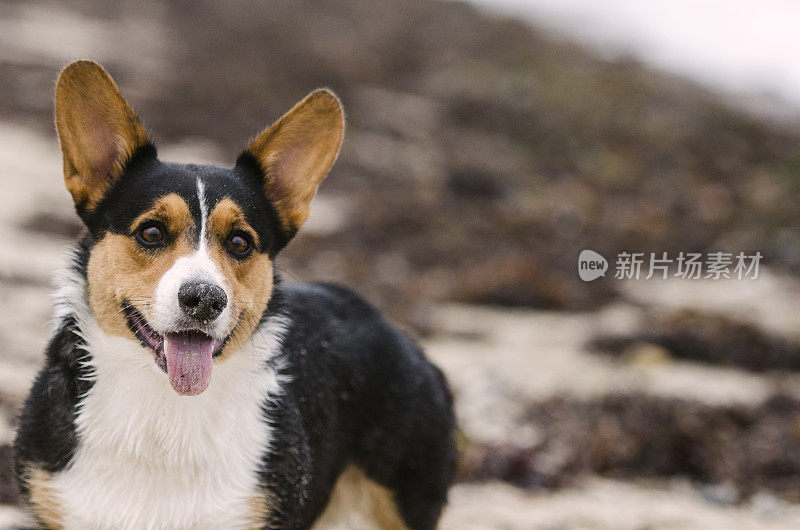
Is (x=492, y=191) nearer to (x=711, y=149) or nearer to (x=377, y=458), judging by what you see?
(x=711, y=149)

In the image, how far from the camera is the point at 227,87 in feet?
57.3

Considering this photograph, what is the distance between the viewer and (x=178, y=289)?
8.54 feet

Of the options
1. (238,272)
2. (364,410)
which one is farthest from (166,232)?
(364,410)

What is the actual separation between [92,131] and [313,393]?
4.10 feet

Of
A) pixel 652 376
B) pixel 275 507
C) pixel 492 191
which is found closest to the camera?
pixel 275 507

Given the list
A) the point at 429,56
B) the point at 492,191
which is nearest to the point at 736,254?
the point at 492,191

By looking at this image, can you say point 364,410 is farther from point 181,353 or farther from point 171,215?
point 171,215

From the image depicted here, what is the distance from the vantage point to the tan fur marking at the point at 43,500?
275 centimetres

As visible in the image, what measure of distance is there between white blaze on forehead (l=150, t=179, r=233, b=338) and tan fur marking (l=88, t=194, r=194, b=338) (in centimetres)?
7

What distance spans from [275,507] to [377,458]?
72 cm

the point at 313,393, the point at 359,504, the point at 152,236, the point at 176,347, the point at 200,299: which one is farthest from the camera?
the point at 359,504

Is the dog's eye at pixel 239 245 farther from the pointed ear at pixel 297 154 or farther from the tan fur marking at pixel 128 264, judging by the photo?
the pointed ear at pixel 297 154

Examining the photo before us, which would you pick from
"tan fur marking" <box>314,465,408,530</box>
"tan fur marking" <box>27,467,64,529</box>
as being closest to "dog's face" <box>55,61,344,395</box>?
"tan fur marking" <box>27,467,64,529</box>

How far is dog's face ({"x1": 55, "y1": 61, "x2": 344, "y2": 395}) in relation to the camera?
2.70 metres
